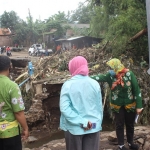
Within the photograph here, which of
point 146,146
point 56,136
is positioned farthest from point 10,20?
point 146,146

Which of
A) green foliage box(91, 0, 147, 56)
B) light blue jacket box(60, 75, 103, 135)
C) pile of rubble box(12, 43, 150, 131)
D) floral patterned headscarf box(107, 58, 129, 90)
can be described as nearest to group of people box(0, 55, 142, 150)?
light blue jacket box(60, 75, 103, 135)

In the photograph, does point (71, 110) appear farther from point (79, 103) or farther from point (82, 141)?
point (82, 141)

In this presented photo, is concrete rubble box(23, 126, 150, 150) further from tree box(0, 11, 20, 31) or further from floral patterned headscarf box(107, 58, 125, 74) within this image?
tree box(0, 11, 20, 31)

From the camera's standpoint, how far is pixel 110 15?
13617 millimetres

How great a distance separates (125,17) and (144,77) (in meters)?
3.40

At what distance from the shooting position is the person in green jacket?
144 inches

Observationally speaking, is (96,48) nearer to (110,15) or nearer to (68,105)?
(110,15)

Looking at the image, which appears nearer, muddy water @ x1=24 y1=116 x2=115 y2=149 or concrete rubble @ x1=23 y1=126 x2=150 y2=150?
concrete rubble @ x1=23 y1=126 x2=150 y2=150

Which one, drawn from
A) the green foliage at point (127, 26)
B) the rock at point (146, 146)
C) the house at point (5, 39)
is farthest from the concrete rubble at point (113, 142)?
the house at point (5, 39)

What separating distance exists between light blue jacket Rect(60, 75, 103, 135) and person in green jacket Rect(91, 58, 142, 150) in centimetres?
102

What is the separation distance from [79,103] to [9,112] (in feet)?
2.40

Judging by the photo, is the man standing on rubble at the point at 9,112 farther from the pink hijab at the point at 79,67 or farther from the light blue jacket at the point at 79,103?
the pink hijab at the point at 79,67

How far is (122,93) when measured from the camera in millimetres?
3715

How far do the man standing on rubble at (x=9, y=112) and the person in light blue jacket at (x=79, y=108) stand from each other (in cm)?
44
